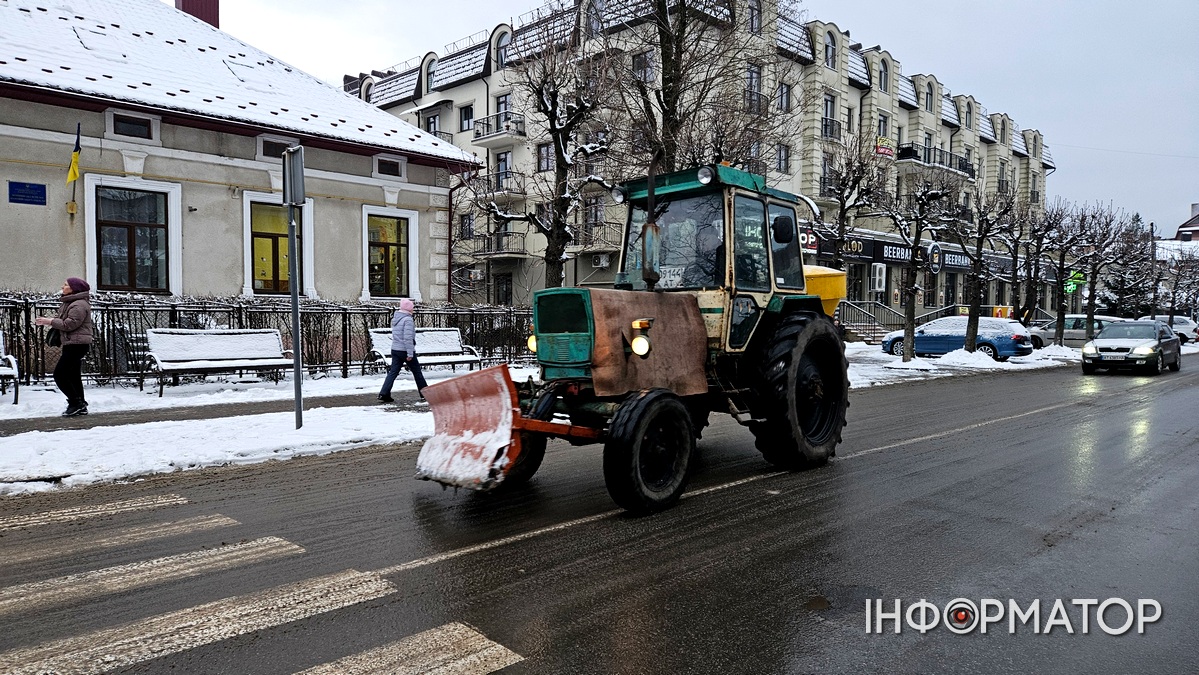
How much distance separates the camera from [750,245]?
6.86 m

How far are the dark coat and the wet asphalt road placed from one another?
4766mm

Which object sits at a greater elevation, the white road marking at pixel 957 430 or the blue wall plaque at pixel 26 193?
the blue wall plaque at pixel 26 193

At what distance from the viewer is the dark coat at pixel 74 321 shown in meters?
10.3

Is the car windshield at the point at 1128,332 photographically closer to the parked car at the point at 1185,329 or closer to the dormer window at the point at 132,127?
the dormer window at the point at 132,127

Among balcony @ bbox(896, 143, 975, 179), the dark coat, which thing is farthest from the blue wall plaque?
balcony @ bbox(896, 143, 975, 179)

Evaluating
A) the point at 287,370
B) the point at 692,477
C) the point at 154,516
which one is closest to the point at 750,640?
the point at 692,477

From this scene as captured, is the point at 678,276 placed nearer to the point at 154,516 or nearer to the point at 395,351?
the point at 154,516

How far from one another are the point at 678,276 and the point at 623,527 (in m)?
2.44

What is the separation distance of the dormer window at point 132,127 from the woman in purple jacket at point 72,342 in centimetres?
753

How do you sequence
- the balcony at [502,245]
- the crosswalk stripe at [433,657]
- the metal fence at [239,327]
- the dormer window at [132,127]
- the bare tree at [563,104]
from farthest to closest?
the balcony at [502,245], the bare tree at [563,104], the dormer window at [132,127], the metal fence at [239,327], the crosswalk stripe at [433,657]

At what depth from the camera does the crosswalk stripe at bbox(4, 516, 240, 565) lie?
15.5 feet

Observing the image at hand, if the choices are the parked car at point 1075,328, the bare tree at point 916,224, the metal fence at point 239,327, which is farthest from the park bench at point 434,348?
the parked car at point 1075,328

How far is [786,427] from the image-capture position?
6777mm

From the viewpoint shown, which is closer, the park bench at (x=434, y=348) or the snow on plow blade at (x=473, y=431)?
the snow on plow blade at (x=473, y=431)
